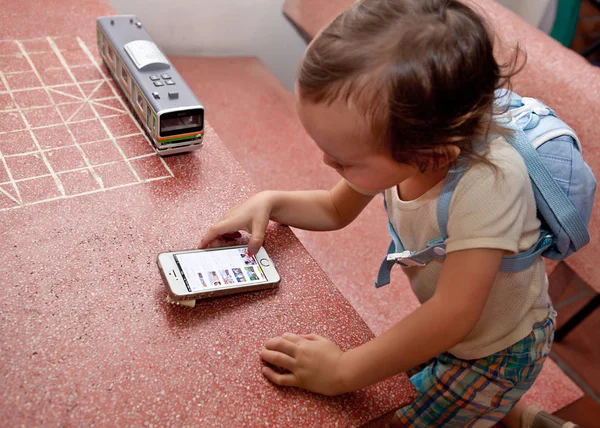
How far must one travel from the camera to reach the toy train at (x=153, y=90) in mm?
761

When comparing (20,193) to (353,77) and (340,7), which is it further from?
(340,7)

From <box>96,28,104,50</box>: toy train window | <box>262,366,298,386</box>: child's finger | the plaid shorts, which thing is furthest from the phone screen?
<box>96,28,104,50</box>: toy train window

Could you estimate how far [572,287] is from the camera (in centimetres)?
140

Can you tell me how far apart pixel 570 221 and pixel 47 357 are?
0.57m

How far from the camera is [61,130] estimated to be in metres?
0.78

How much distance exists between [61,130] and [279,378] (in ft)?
1.56

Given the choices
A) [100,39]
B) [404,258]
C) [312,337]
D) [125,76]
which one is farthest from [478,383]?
[100,39]

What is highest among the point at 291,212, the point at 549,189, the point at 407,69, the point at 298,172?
the point at 407,69

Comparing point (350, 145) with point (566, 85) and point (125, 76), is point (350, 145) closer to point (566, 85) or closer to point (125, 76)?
point (125, 76)

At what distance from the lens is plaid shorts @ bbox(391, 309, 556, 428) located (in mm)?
776

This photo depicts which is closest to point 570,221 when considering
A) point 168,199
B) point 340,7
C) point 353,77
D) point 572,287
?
point 353,77

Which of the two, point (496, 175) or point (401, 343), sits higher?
point (496, 175)

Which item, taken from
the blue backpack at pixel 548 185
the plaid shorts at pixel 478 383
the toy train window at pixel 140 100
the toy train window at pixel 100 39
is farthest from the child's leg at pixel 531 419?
the toy train window at pixel 100 39

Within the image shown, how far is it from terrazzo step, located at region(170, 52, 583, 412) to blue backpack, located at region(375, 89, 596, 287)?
1.44 feet
